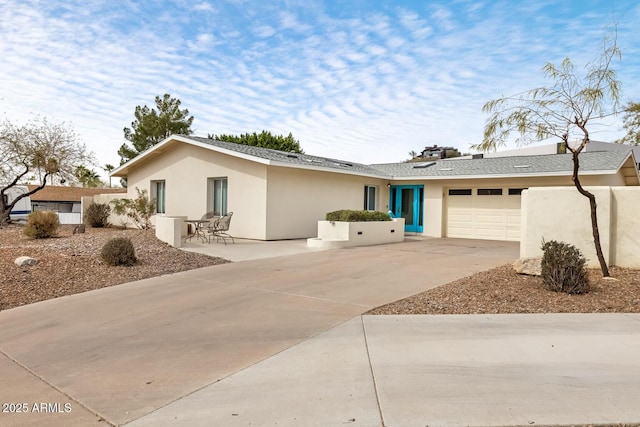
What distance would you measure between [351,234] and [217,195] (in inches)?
248

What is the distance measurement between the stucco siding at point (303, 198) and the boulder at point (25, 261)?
734 cm

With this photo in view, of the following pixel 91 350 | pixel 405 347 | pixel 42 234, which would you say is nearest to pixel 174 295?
pixel 91 350

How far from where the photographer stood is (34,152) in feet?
63.8

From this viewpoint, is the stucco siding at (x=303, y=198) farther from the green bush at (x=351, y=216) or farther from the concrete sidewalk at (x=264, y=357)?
the concrete sidewalk at (x=264, y=357)

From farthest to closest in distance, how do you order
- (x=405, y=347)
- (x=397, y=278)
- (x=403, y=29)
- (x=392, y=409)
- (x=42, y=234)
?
(x=42, y=234) → (x=403, y=29) → (x=397, y=278) → (x=405, y=347) → (x=392, y=409)

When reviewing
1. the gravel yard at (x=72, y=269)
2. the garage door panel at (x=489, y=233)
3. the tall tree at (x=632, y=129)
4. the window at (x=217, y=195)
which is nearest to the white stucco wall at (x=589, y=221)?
the gravel yard at (x=72, y=269)

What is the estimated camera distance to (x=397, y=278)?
8.25m

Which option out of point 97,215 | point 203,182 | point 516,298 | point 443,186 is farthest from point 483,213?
point 97,215

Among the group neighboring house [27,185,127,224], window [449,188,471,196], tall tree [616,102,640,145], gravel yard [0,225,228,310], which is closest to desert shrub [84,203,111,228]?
gravel yard [0,225,228,310]

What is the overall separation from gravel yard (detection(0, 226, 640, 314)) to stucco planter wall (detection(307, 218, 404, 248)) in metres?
4.19

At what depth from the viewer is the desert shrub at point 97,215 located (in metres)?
19.0

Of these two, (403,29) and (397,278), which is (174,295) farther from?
(403,29)

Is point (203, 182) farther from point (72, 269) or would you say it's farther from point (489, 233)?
point (489, 233)

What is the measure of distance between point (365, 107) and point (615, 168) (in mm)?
9821
